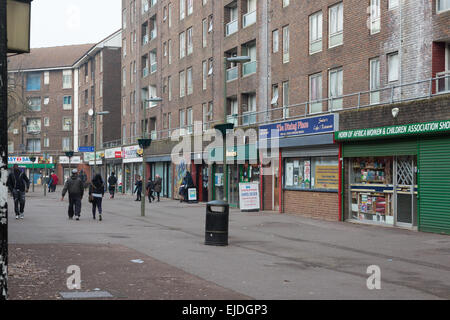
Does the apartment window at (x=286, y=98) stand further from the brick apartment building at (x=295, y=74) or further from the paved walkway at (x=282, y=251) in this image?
the paved walkway at (x=282, y=251)

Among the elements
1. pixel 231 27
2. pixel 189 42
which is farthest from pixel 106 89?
pixel 231 27

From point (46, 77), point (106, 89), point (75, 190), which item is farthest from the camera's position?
point (46, 77)

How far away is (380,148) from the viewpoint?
62.6 ft

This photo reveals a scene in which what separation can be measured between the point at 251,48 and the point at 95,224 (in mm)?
15842

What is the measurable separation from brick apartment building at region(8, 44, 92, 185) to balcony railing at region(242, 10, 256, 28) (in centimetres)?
4824

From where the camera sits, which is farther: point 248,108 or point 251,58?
point 248,108

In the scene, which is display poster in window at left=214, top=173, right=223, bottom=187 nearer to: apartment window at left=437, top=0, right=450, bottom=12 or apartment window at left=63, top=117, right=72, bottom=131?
apartment window at left=437, top=0, right=450, bottom=12

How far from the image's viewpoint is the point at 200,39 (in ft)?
123

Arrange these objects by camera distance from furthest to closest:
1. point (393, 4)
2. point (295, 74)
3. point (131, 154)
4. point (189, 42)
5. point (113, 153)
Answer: point (113, 153)
point (131, 154)
point (189, 42)
point (295, 74)
point (393, 4)

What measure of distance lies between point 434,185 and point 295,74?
10.8 meters

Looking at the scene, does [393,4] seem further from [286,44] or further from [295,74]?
[286,44]

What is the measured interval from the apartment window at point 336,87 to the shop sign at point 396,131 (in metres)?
2.48
